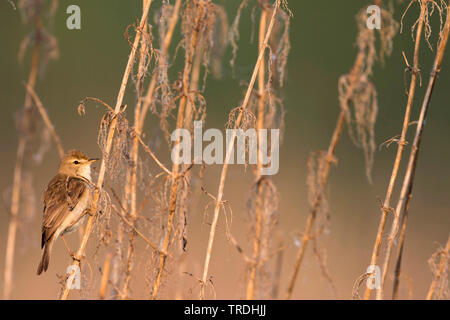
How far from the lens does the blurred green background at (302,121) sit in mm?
5391

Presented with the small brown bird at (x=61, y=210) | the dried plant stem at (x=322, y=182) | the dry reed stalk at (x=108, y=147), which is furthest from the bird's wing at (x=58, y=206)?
the dried plant stem at (x=322, y=182)

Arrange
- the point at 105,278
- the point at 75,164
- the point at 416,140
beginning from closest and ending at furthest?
the point at 416,140 < the point at 105,278 < the point at 75,164

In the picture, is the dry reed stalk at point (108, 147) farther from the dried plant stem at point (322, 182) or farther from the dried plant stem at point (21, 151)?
the dried plant stem at point (322, 182)

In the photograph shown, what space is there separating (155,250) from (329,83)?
5.05 m

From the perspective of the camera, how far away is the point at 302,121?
22.6ft

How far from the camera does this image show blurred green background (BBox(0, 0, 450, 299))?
5391 millimetres

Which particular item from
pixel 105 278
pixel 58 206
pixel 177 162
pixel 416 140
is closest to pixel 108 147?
pixel 177 162

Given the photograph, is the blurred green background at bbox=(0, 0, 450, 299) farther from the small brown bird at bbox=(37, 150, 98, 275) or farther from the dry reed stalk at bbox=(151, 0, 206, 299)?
the dry reed stalk at bbox=(151, 0, 206, 299)

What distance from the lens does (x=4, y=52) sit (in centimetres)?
754

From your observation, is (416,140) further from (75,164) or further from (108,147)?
(75,164)

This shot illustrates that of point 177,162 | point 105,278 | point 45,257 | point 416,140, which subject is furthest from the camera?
point 45,257

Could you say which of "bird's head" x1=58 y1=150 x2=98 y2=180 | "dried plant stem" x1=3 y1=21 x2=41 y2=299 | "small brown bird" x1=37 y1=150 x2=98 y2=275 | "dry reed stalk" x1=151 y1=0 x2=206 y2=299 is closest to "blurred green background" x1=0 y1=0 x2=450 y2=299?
"bird's head" x1=58 y1=150 x2=98 y2=180

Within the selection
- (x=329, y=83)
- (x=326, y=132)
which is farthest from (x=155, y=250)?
(x=329, y=83)
